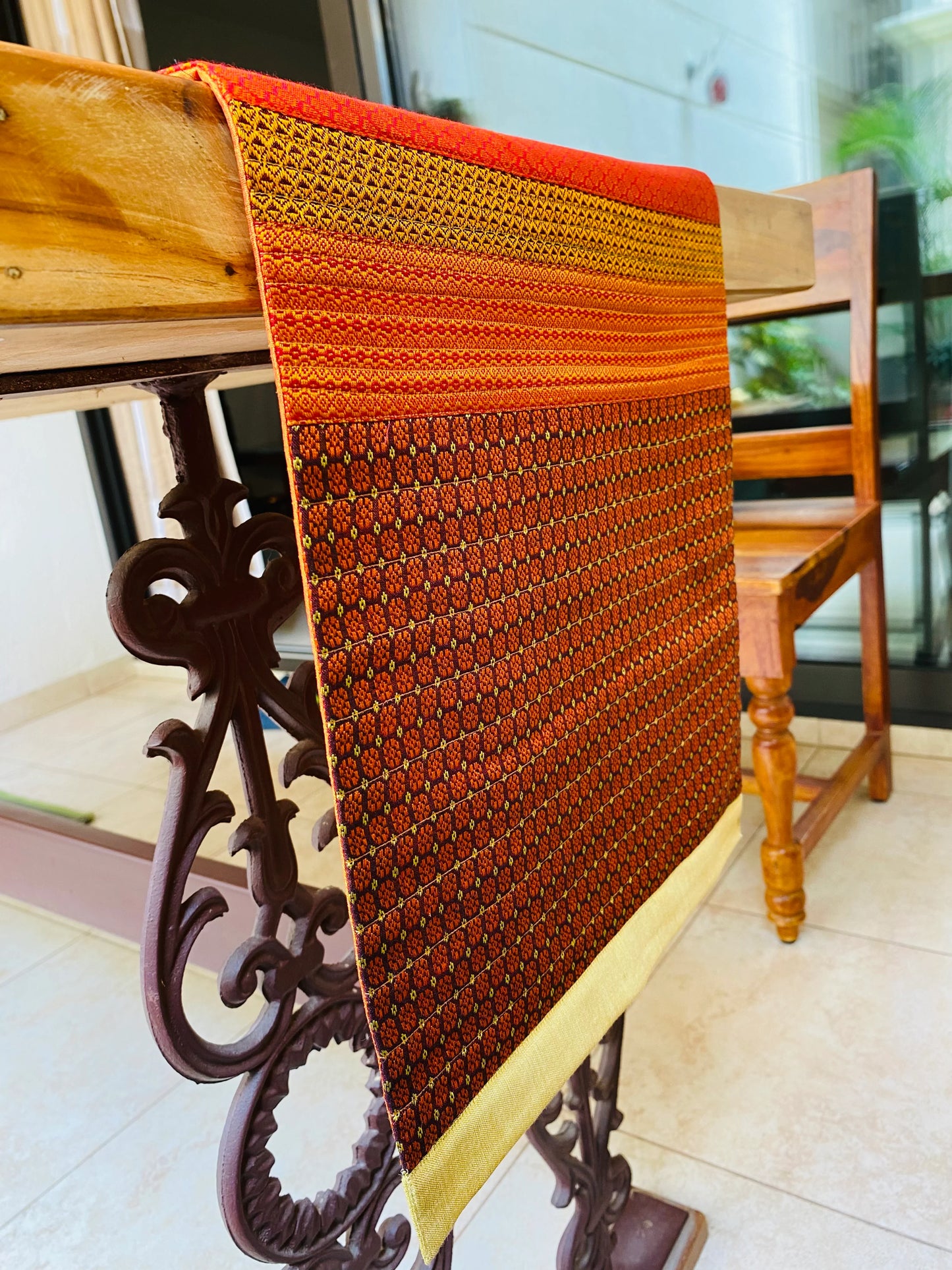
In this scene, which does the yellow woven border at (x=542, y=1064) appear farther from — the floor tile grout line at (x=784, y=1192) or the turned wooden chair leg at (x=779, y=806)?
the turned wooden chair leg at (x=779, y=806)

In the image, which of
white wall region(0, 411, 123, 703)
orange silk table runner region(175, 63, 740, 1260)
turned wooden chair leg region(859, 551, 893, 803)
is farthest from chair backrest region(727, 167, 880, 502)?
white wall region(0, 411, 123, 703)

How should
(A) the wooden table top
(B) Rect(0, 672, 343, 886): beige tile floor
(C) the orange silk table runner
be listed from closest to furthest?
(A) the wooden table top, (C) the orange silk table runner, (B) Rect(0, 672, 343, 886): beige tile floor

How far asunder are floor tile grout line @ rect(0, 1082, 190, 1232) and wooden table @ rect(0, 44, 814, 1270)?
0.61 meters

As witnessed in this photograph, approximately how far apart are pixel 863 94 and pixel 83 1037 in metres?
1.97

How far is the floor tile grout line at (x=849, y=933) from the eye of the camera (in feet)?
4.25

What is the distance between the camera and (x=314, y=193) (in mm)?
384

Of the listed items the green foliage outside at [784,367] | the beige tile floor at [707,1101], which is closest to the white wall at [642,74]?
the green foliage outside at [784,367]

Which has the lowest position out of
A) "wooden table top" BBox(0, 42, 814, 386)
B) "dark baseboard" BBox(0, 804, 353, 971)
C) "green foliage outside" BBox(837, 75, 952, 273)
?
"dark baseboard" BBox(0, 804, 353, 971)

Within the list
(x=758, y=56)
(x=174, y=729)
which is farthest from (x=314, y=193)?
(x=758, y=56)

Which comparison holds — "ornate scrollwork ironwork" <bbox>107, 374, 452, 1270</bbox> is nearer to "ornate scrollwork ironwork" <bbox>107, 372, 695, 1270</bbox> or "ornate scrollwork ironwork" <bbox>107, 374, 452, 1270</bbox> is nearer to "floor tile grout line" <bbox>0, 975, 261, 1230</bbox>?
"ornate scrollwork ironwork" <bbox>107, 372, 695, 1270</bbox>

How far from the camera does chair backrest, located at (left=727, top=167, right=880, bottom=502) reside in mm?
1475

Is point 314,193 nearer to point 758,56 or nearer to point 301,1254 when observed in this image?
point 301,1254

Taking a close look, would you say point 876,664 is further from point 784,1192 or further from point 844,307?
point 784,1192

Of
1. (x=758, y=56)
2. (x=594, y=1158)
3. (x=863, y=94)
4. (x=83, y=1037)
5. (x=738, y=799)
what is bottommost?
(x=83, y=1037)
